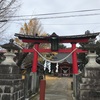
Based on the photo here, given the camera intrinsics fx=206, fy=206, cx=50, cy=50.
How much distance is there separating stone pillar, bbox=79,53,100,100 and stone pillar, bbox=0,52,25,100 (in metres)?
2.96

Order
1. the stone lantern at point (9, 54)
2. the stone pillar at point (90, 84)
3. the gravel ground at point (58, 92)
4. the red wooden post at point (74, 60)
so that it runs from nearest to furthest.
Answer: the stone pillar at point (90, 84) < the stone lantern at point (9, 54) < the gravel ground at point (58, 92) < the red wooden post at point (74, 60)

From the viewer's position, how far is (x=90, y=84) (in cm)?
904

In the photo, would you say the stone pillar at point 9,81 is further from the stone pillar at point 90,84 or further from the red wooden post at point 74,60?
the red wooden post at point 74,60

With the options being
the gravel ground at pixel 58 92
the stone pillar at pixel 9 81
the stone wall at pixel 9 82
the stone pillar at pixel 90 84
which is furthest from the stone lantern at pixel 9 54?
the gravel ground at pixel 58 92

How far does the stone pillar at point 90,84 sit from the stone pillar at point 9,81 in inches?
117

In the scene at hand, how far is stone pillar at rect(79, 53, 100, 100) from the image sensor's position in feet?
29.3

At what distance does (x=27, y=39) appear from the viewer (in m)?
16.8

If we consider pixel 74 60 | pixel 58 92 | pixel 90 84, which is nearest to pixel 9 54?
pixel 90 84

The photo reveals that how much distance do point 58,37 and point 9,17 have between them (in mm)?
4061

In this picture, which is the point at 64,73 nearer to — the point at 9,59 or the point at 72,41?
the point at 72,41

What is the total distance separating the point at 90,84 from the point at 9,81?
356cm

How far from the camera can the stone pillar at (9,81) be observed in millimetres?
8953

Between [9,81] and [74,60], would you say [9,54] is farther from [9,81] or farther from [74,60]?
[74,60]

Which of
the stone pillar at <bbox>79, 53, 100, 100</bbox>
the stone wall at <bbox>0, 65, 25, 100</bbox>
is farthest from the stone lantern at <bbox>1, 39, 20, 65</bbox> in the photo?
the stone pillar at <bbox>79, 53, 100, 100</bbox>
